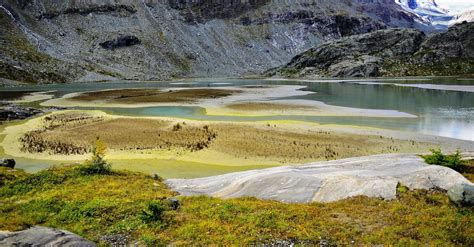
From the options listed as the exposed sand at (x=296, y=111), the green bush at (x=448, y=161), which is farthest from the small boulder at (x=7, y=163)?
the exposed sand at (x=296, y=111)

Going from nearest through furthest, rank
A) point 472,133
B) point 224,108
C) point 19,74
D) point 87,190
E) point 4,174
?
1. point 87,190
2. point 4,174
3. point 472,133
4. point 224,108
5. point 19,74

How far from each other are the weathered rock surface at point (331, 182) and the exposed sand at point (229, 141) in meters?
8.65

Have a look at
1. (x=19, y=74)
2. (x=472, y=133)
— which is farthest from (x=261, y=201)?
(x=19, y=74)

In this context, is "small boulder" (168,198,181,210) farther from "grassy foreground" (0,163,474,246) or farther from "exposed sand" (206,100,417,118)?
"exposed sand" (206,100,417,118)

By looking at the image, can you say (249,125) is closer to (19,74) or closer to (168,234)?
(168,234)

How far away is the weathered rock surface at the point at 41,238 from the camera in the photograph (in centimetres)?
1236

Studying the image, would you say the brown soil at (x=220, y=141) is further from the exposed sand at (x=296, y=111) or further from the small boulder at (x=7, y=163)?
the exposed sand at (x=296, y=111)

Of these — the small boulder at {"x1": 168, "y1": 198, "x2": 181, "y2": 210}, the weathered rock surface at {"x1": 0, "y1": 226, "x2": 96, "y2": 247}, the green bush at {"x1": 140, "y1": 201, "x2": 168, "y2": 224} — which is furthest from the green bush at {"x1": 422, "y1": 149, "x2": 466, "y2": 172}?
the weathered rock surface at {"x1": 0, "y1": 226, "x2": 96, "y2": 247}

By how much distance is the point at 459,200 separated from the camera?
51.1ft

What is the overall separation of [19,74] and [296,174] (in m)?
184

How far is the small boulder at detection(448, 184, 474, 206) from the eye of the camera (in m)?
15.4

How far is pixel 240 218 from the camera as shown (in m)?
15.9

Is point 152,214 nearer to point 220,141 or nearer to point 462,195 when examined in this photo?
point 462,195

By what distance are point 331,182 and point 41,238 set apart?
13.9 m
